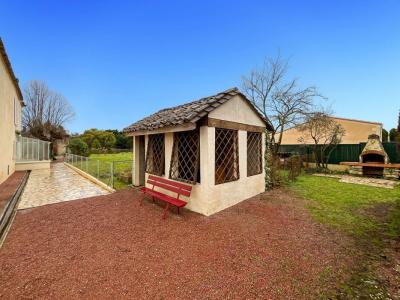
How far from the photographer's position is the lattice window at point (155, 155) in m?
7.84

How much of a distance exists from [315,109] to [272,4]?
8.12 meters

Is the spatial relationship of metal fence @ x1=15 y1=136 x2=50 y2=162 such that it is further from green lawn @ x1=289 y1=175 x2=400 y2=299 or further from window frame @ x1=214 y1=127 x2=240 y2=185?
green lawn @ x1=289 y1=175 x2=400 y2=299

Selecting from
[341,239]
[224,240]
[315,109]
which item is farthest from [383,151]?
[224,240]

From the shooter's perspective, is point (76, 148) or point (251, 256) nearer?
point (251, 256)

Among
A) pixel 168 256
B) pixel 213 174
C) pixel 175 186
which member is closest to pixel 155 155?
pixel 175 186

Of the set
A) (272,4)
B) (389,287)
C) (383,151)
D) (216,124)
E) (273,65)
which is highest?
(272,4)

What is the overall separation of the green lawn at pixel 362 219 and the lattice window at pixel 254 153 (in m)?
2.36

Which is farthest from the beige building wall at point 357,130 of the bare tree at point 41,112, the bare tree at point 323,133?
the bare tree at point 41,112

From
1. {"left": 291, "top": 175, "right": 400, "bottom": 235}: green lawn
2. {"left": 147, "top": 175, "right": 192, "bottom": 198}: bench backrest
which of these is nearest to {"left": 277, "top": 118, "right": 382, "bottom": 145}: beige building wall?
{"left": 291, "top": 175, "right": 400, "bottom": 235}: green lawn

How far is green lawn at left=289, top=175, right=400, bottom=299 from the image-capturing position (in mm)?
3139

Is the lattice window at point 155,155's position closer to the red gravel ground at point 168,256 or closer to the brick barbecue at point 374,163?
the red gravel ground at point 168,256

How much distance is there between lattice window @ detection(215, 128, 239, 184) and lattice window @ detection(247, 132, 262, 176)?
118 centimetres

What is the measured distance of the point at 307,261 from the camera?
370 cm

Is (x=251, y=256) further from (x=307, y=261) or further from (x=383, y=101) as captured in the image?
(x=383, y=101)
